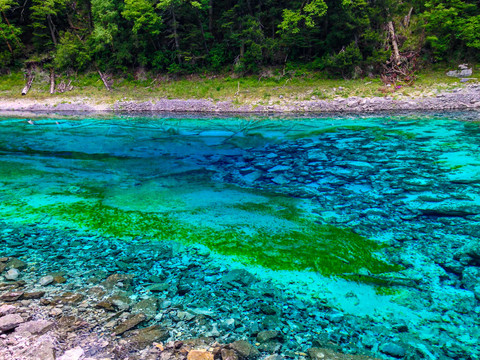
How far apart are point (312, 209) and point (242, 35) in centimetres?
2130

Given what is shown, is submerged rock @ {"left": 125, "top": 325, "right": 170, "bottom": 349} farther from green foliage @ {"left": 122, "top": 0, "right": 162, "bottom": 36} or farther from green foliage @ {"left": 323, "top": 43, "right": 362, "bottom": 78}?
green foliage @ {"left": 122, "top": 0, "right": 162, "bottom": 36}

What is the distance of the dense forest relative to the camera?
65.8 ft

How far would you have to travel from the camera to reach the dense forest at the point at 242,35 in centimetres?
2006

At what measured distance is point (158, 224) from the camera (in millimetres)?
5973

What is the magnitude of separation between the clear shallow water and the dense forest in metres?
10.8

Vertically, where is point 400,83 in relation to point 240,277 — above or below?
above

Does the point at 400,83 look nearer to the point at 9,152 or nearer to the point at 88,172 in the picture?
the point at 88,172

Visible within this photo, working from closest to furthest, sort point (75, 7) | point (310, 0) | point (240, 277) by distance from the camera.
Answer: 1. point (240, 277)
2. point (310, 0)
3. point (75, 7)

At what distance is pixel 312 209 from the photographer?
6.37 meters

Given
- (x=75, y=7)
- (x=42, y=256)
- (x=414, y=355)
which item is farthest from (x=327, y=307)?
(x=75, y=7)

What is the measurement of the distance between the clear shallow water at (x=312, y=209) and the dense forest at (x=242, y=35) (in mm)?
10768

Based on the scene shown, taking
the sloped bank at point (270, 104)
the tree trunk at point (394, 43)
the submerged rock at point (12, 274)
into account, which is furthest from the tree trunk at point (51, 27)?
the submerged rock at point (12, 274)

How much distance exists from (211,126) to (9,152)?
921 cm

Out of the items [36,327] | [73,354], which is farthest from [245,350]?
[36,327]
